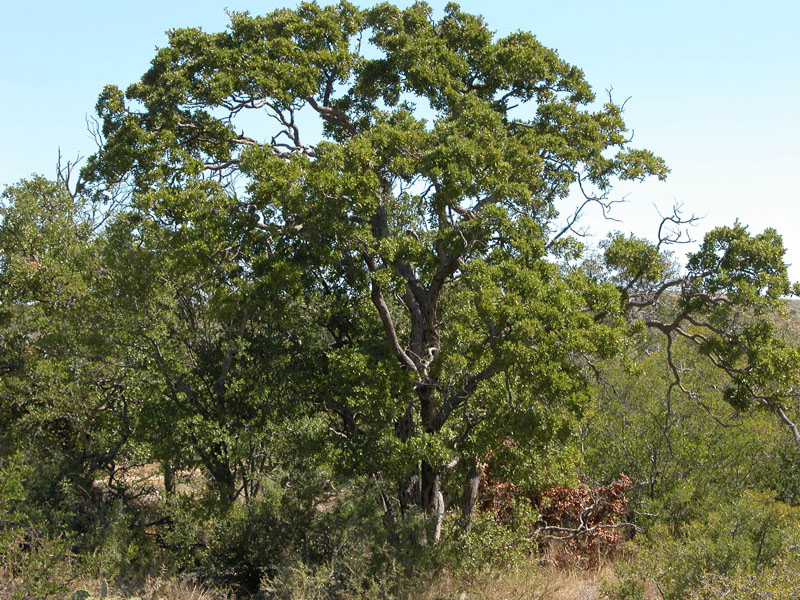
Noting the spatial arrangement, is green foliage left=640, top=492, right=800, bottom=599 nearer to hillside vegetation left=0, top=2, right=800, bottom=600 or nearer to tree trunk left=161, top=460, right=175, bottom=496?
hillside vegetation left=0, top=2, right=800, bottom=600

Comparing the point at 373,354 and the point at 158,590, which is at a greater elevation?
the point at 373,354

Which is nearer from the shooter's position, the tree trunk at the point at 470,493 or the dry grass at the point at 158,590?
the dry grass at the point at 158,590

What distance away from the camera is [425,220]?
464 inches

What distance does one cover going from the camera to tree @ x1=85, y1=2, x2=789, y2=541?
32.3ft

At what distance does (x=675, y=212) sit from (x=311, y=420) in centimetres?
608

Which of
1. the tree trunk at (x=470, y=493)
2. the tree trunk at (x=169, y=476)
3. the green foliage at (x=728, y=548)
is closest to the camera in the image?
the green foliage at (x=728, y=548)

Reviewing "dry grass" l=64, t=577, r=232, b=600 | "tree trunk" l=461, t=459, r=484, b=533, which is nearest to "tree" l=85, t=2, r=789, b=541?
"tree trunk" l=461, t=459, r=484, b=533

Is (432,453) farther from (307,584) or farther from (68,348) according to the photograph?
(68,348)

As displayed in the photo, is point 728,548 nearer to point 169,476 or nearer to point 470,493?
point 470,493

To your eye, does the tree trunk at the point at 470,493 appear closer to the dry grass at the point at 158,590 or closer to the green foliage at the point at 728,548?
the green foliage at the point at 728,548

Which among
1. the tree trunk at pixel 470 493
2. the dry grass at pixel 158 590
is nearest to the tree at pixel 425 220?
the tree trunk at pixel 470 493

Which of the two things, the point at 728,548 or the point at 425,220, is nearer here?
the point at 728,548

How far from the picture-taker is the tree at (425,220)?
986cm

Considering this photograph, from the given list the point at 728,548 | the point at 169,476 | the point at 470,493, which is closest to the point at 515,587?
the point at 728,548
